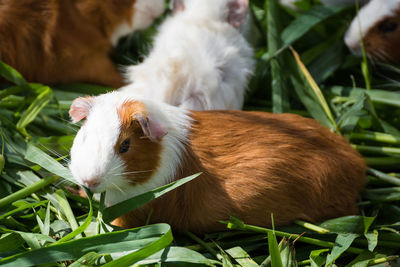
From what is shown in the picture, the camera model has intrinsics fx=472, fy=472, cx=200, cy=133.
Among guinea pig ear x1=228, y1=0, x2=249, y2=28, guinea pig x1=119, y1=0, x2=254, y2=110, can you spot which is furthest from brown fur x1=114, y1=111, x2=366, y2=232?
guinea pig ear x1=228, y1=0, x2=249, y2=28

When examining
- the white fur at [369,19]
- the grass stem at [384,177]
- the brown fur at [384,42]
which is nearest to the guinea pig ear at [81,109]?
the grass stem at [384,177]

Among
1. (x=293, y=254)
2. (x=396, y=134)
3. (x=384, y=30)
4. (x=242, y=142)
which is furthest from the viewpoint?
(x=384, y=30)

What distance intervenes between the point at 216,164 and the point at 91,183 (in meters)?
0.49

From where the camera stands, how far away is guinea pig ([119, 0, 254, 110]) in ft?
7.72

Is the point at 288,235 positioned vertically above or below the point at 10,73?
below

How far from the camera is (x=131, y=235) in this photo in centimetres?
159

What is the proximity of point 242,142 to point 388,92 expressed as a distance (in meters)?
1.07

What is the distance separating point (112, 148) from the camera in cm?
157

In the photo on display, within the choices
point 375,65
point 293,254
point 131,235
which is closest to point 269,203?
point 293,254

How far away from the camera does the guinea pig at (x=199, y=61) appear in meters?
2.35

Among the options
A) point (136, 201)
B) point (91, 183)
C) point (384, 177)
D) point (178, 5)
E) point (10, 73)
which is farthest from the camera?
point (178, 5)

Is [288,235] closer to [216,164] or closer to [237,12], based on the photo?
[216,164]

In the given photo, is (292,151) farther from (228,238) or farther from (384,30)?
(384,30)

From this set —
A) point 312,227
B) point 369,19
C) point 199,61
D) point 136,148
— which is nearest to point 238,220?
point 312,227
